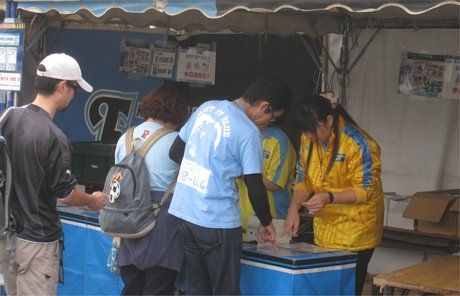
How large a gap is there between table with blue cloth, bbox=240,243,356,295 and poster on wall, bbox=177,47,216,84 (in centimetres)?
439

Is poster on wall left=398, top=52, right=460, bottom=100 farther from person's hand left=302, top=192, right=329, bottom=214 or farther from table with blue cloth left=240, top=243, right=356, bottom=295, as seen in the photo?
table with blue cloth left=240, top=243, right=356, bottom=295

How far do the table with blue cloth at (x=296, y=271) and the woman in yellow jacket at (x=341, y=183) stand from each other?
0.70 ft

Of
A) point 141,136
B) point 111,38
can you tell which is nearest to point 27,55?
point 111,38

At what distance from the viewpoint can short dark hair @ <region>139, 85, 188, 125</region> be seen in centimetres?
448

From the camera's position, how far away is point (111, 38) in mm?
8938

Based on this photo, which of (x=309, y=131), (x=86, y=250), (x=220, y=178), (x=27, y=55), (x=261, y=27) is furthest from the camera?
(x=27, y=55)

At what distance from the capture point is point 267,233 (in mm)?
4203

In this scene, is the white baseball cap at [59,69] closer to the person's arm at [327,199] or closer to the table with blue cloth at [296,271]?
the table with blue cloth at [296,271]

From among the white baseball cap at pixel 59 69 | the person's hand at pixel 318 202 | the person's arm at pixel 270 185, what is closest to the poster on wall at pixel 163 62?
the person's arm at pixel 270 185

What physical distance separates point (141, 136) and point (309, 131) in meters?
0.97

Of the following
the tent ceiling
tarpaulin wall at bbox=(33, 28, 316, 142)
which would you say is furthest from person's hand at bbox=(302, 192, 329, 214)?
tarpaulin wall at bbox=(33, 28, 316, 142)

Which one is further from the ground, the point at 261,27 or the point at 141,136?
the point at 261,27

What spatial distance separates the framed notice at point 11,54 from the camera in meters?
5.90

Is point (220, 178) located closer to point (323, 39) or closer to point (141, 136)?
point (141, 136)
